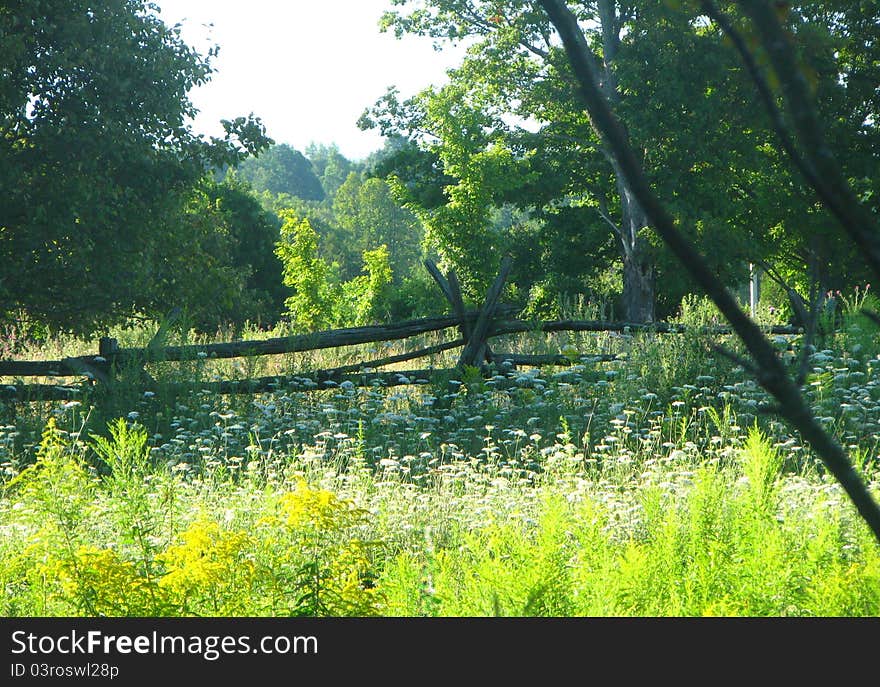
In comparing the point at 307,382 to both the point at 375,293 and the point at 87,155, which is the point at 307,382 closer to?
the point at 87,155

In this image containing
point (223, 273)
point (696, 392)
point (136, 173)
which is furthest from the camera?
point (223, 273)

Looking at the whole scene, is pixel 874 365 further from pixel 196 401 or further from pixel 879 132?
pixel 879 132

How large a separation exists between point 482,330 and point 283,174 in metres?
108

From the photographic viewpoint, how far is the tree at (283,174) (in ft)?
371

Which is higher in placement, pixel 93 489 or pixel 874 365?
pixel 874 365

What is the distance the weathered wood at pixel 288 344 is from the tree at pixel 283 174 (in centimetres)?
10413

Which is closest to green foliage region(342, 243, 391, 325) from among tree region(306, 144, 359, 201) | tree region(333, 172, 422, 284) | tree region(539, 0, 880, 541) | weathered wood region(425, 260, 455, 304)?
weathered wood region(425, 260, 455, 304)

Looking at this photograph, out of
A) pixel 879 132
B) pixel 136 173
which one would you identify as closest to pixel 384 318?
pixel 879 132

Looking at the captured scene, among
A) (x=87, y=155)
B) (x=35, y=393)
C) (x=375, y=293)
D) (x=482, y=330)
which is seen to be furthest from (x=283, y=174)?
(x=35, y=393)

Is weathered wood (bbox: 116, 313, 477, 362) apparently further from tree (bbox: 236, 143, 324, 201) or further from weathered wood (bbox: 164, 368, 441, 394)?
tree (bbox: 236, 143, 324, 201)

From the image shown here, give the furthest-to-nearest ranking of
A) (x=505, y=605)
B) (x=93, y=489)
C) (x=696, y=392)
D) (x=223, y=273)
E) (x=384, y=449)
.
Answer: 1. (x=223, y=273)
2. (x=696, y=392)
3. (x=384, y=449)
4. (x=93, y=489)
5. (x=505, y=605)

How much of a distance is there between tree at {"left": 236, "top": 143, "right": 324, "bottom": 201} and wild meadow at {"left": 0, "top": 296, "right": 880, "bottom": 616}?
10675 cm

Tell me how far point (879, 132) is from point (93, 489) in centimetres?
1955

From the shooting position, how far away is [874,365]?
8562 millimetres
